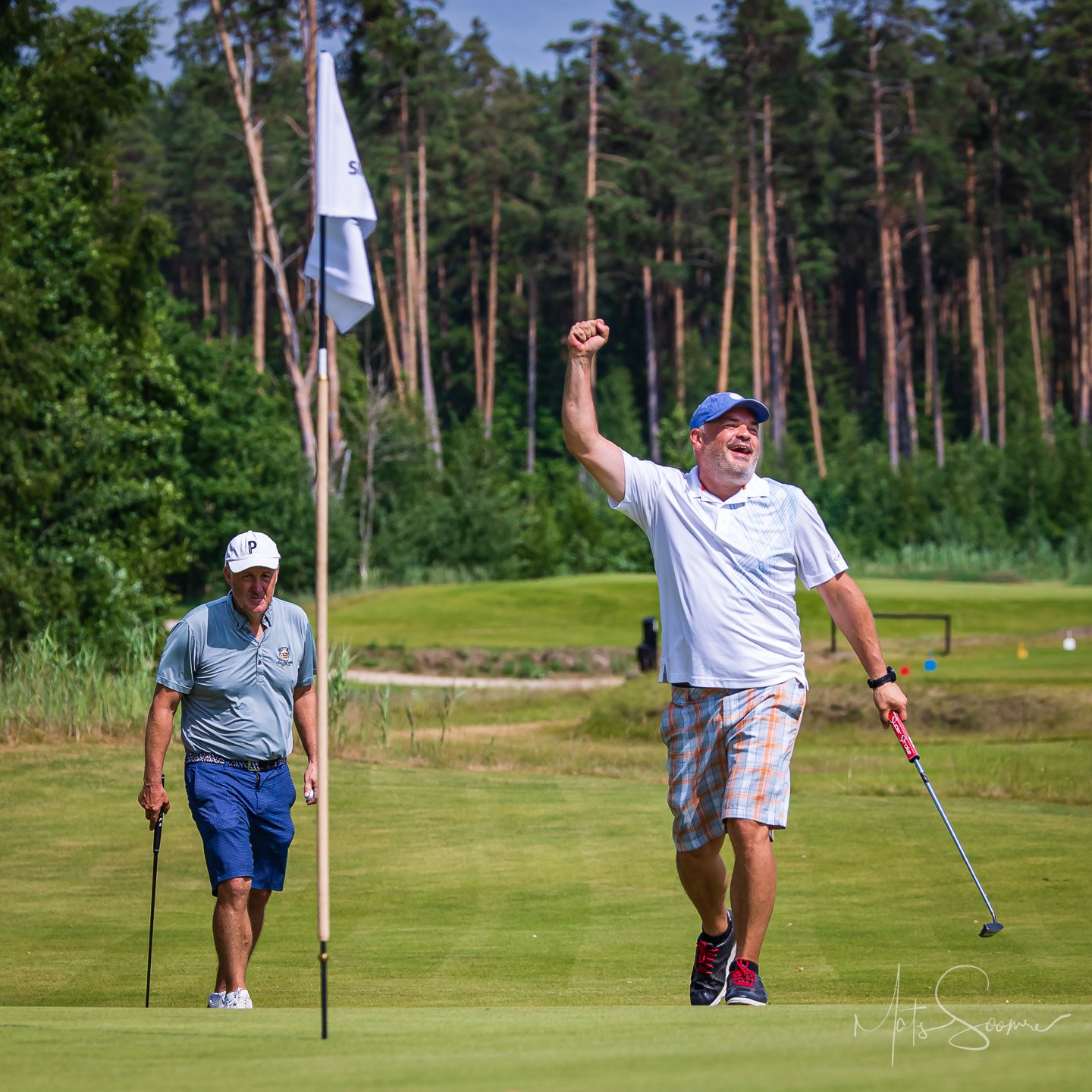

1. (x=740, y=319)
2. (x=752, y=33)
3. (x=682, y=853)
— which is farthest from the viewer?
(x=740, y=319)

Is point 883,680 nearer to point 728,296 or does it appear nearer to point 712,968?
point 712,968

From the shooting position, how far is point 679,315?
238ft

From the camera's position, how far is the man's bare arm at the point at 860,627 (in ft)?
21.1

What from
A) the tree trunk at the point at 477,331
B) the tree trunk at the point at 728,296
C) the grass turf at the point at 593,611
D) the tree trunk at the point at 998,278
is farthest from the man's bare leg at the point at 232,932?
the tree trunk at the point at 477,331

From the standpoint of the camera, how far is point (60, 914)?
9.45 metres

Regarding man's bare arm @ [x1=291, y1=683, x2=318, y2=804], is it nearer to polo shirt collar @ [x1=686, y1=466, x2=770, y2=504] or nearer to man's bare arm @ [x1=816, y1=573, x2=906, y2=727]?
polo shirt collar @ [x1=686, y1=466, x2=770, y2=504]

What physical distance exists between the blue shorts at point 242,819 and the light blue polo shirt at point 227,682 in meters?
0.09

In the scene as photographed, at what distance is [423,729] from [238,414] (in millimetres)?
22998

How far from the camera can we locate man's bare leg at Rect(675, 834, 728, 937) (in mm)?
6379

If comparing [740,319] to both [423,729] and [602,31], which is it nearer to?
[602,31]

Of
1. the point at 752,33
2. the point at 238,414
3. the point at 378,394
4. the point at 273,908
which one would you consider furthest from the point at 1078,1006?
the point at 752,33

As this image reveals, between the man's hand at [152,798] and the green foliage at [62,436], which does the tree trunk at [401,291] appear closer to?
the green foliage at [62,436]

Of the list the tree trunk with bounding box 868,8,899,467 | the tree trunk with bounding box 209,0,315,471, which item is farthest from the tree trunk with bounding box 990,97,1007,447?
the tree trunk with bounding box 209,0,315,471

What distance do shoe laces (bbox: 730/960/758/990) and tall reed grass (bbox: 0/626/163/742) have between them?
1132 cm
